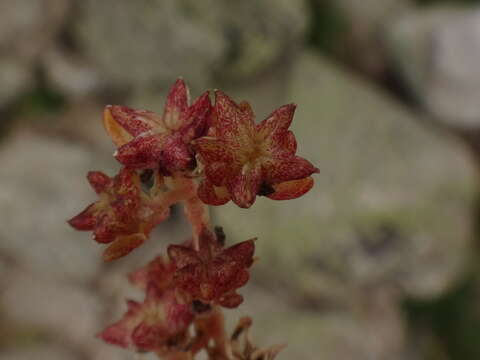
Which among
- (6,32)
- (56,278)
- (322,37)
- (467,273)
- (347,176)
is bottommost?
(56,278)

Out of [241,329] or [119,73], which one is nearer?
[241,329]

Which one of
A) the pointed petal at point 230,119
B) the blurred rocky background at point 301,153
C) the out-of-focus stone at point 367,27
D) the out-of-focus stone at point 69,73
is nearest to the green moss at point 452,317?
the blurred rocky background at point 301,153

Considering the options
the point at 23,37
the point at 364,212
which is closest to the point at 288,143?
the point at 364,212

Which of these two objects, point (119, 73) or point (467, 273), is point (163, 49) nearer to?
point (119, 73)

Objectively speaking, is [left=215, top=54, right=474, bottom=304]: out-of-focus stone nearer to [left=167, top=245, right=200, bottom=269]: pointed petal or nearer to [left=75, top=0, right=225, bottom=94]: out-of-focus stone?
[left=75, top=0, right=225, bottom=94]: out-of-focus stone

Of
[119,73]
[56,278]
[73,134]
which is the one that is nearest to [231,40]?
[119,73]

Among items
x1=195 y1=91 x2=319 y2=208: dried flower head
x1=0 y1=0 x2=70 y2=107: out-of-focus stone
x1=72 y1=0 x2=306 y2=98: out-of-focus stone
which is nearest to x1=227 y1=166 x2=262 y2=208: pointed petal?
x1=195 y1=91 x2=319 y2=208: dried flower head

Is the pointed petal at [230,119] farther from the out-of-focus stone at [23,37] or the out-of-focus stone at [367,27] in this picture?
the out-of-focus stone at [367,27]
